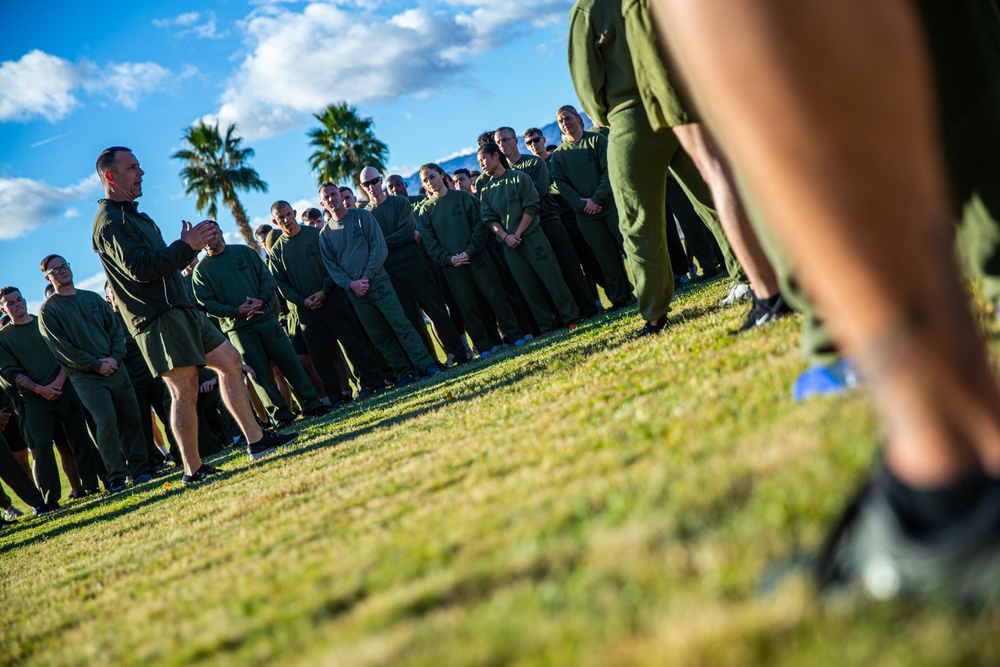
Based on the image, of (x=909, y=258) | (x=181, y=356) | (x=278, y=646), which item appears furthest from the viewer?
(x=181, y=356)

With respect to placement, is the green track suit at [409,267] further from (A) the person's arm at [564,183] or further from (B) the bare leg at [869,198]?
(B) the bare leg at [869,198]

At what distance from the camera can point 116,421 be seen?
11664mm

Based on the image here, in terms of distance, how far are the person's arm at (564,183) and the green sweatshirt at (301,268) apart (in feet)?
13.0

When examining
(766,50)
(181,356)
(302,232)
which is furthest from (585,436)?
(302,232)

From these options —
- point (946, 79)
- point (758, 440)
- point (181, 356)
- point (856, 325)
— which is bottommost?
point (758, 440)

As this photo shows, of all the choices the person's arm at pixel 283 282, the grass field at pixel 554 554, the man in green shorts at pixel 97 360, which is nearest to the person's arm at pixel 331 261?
the person's arm at pixel 283 282

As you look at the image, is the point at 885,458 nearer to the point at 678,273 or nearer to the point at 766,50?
the point at 766,50

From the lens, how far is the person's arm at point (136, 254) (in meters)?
7.41

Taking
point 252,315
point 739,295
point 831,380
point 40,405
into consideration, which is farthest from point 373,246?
point 831,380

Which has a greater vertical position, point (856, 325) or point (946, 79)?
point (946, 79)

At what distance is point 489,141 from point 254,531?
32.4 feet

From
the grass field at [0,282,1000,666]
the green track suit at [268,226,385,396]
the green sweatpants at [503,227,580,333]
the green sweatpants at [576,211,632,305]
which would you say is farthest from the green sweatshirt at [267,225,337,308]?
the grass field at [0,282,1000,666]

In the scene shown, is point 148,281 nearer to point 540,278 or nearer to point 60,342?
point 60,342

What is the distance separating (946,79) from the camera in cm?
217
